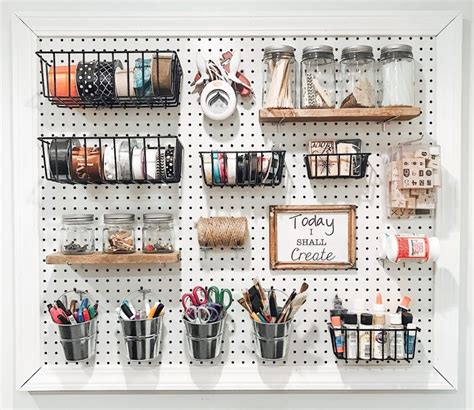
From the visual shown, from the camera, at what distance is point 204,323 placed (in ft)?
4.04

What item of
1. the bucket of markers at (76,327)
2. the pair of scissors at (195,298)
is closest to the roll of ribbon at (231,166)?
the pair of scissors at (195,298)

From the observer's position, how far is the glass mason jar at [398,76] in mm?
1244

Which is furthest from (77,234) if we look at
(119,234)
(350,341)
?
(350,341)

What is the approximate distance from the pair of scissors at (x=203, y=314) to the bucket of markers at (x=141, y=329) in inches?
3.6

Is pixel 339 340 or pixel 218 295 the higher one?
pixel 218 295

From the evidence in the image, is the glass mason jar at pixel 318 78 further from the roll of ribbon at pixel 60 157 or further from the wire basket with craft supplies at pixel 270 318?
the roll of ribbon at pixel 60 157

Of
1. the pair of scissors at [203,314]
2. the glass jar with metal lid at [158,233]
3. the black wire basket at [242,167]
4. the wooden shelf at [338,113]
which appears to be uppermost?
the wooden shelf at [338,113]

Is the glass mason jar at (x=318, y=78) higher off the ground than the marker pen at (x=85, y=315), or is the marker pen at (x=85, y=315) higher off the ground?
the glass mason jar at (x=318, y=78)

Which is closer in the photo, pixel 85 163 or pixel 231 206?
pixel 85 163

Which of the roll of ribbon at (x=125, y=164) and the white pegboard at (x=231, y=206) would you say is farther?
the white pegboard at (x=231, y=206)

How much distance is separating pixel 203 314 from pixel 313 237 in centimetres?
39

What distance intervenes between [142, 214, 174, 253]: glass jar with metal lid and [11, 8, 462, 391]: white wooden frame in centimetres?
33

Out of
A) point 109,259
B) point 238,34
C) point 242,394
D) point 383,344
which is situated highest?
point 238,34

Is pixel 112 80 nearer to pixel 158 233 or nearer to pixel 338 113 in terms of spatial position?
pixel 158 233
